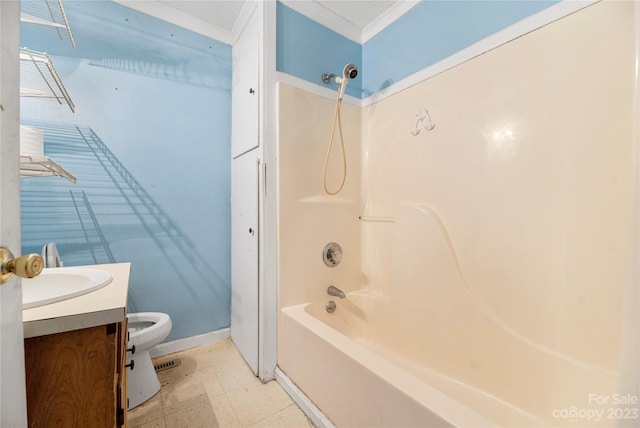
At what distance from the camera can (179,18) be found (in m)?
1.73

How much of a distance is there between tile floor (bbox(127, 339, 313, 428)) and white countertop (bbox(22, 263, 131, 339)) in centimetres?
87

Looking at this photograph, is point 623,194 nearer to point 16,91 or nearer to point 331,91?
point 331,91

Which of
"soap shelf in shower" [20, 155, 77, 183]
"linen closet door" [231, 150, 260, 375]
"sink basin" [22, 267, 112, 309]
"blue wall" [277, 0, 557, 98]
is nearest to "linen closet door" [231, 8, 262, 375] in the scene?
"linen closet door" [231, 150, 260, 375]

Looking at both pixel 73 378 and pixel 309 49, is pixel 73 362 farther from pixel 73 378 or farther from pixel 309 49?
pixel 309 49

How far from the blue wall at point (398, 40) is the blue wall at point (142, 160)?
67 cm

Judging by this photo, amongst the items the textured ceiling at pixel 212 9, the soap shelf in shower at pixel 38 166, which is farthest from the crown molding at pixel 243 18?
the soap shelf in shower at pixel 38 166

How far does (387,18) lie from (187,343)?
2.66 metres

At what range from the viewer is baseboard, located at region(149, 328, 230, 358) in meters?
1.68

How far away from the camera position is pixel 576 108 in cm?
96

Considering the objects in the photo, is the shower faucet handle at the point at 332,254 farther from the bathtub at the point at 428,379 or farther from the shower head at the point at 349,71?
the shower head at the point at 349,71

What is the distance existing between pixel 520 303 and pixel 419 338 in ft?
1.76

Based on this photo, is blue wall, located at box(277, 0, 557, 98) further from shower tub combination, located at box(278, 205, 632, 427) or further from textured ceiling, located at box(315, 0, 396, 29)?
shower tub combination, located at box(278, 205, 632, 427)

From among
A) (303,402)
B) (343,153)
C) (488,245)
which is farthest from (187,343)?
(488,245)

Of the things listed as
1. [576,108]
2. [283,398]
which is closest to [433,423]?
[283,398]
